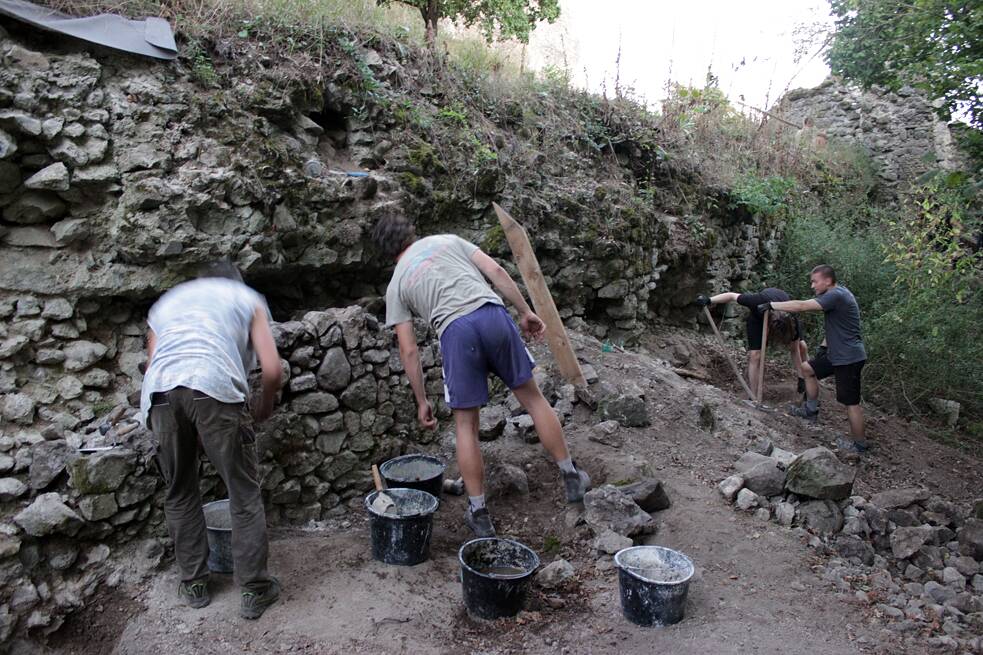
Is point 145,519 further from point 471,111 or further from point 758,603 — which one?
point 471,111

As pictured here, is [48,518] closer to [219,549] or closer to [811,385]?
[219,549]

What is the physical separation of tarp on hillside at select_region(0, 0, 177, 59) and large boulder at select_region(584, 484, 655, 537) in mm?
3985

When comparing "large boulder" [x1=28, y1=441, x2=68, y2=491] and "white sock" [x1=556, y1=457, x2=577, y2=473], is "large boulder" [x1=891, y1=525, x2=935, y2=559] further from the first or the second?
"large boulder" [x1=28, y1=441, x2=68, y2=491]

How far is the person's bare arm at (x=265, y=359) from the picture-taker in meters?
2.77

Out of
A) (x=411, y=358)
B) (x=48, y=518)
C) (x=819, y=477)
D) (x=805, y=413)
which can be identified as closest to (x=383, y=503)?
(x=411, y=358)

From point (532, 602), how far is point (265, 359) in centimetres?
166

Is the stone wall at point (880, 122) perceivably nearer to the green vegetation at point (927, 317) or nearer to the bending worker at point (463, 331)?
the green vegetation at point (927, 317)

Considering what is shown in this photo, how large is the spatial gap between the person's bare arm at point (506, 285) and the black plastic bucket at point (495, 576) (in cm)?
118

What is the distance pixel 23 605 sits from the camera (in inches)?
107

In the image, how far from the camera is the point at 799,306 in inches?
222

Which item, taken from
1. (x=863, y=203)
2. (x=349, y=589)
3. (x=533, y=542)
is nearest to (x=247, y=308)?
(x=349, y=589)

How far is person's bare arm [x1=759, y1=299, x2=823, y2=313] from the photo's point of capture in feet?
18.3

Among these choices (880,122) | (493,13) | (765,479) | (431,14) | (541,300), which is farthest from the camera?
(880,122)

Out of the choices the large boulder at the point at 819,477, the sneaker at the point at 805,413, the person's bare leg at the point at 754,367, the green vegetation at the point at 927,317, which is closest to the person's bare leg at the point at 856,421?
the sneaker at the point at 805,413
